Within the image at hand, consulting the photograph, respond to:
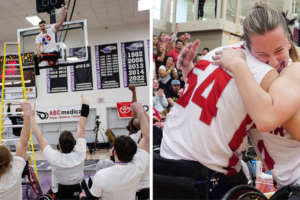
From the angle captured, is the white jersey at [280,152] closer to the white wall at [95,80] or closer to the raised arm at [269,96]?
the raised arm at [269,96]

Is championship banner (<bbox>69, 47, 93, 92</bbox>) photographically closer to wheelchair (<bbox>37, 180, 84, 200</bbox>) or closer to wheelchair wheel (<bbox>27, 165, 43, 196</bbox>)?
wheelchair wheel (<bbox>27, 165, 43, 196</bbox>)

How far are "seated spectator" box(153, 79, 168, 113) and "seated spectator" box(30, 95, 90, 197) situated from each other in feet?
3.72

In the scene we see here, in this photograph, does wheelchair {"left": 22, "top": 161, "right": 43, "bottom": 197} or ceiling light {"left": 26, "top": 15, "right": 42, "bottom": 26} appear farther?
ceiling light {"left": 26, "top": 15, "right": 42, "bottom": 26}

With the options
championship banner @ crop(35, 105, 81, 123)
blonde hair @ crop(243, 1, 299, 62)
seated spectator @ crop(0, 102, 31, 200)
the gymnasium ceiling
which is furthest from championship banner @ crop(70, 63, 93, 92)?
blonde hair @ crop(243, 1, 299, 62)

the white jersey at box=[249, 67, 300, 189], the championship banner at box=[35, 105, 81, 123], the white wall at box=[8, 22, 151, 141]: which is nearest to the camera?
the white jersey at box=[249, 67, 300, 189]

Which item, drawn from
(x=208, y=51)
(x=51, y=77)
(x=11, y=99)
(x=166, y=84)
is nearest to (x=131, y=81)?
(x=51, y=77)

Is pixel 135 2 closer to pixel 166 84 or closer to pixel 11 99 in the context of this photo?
pixel 11 99

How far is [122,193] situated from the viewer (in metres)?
1.64

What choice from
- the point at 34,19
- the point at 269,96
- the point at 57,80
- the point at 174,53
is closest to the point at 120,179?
the point at 174,53

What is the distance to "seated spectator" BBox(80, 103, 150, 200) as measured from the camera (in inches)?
61.2

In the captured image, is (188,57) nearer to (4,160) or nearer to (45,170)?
(4,160)

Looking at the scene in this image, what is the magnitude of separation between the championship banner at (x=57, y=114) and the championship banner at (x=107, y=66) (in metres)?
0.66

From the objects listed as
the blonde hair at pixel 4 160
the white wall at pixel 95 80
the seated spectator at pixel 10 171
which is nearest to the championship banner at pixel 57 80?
the white wall at pixel 95 80

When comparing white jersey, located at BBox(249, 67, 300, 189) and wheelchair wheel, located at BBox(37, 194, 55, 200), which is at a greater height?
white jersey, located at BBox(249, 67, 300, 189)
